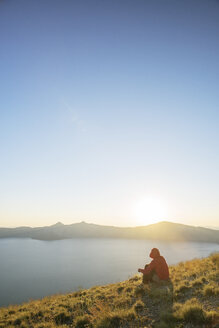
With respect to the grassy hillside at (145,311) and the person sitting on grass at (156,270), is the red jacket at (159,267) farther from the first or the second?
the grassy hillside at (145,311)

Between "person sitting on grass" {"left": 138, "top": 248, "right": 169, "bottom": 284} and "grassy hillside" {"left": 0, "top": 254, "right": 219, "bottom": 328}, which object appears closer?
"grassy hillside" {"left": 0, "top": 254, "right": 219, "bottom": 328}

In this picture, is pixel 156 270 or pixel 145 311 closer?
pixel 145 311

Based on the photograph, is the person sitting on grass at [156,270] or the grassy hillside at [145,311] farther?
the person sitting on grass at [156,270]

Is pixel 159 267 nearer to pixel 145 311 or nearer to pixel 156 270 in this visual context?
pixel 156 270

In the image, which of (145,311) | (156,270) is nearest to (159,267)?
(156,270)

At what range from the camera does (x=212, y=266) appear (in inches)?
428

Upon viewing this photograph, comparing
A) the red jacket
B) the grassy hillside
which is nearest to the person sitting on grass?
the red jacket

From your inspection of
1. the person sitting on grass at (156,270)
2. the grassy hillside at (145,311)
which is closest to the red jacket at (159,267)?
the person sitting on grass at (156,270)

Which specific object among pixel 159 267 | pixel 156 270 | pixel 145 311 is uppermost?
pixel 159 267

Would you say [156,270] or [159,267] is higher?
[159,267]

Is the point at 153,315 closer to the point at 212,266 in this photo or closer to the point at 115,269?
the point at 212,266

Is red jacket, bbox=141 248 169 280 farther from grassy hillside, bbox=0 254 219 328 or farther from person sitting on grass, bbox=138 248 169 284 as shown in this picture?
grassy hillside, bbox=0 254 219 328

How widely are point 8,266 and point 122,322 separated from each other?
314 ft

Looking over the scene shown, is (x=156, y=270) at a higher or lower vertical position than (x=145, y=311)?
higher
